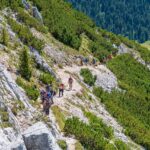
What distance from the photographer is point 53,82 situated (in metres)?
49.0

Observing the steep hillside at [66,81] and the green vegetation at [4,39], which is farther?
the green vegetation at [4,39]

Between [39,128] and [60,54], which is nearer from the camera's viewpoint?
[39,128]

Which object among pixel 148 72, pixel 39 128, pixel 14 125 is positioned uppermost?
pixel 39 128

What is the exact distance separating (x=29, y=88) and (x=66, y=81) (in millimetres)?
13622

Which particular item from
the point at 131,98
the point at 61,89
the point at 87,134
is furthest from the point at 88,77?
the point at 87,134

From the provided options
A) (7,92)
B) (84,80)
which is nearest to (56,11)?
(84,80)

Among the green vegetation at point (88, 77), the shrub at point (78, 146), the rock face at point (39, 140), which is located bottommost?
the green vegetation at point (88, 77)

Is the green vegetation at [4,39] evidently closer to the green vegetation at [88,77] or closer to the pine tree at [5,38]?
the pine tree at [5,38]

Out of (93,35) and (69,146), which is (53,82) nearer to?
(69,146)

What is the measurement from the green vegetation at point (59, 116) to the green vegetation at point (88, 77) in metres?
18.3

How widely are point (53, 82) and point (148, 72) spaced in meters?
33.5

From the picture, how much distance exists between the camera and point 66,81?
54094 millimetres

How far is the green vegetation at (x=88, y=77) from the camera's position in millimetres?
59463

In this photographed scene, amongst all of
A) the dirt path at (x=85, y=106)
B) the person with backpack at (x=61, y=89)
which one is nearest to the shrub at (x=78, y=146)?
the dirt path at (x=85, y=106)
